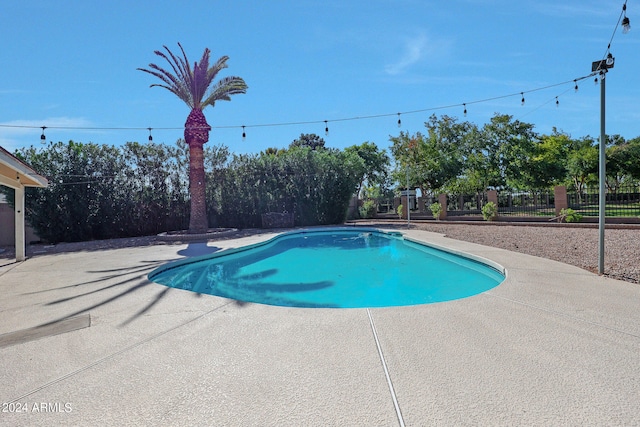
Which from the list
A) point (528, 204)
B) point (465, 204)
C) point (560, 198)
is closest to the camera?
point (560, 198)

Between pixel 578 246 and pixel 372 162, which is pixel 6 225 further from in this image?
pixel 372 162

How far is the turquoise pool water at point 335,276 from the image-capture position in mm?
6184

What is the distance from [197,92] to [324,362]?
50.2 ft

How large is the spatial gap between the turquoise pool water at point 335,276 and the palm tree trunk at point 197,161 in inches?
197

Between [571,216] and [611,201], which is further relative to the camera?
[611,201]

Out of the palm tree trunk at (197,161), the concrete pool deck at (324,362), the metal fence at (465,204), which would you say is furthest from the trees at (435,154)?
the concrete pool deck at (324,362)

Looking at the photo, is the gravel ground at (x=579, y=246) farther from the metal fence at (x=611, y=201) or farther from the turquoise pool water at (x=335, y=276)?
the metal fence at (x=611, y=201)

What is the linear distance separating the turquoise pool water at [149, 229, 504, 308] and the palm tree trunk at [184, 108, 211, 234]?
5.00 m

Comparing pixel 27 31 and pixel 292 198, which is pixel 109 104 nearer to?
pixel 27 31

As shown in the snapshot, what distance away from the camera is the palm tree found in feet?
48.9

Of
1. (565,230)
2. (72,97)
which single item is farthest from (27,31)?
(565,230)

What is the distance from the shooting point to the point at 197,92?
15383mm

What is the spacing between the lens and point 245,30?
1142 cm

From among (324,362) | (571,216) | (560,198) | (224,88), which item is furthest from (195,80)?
(571,216)
